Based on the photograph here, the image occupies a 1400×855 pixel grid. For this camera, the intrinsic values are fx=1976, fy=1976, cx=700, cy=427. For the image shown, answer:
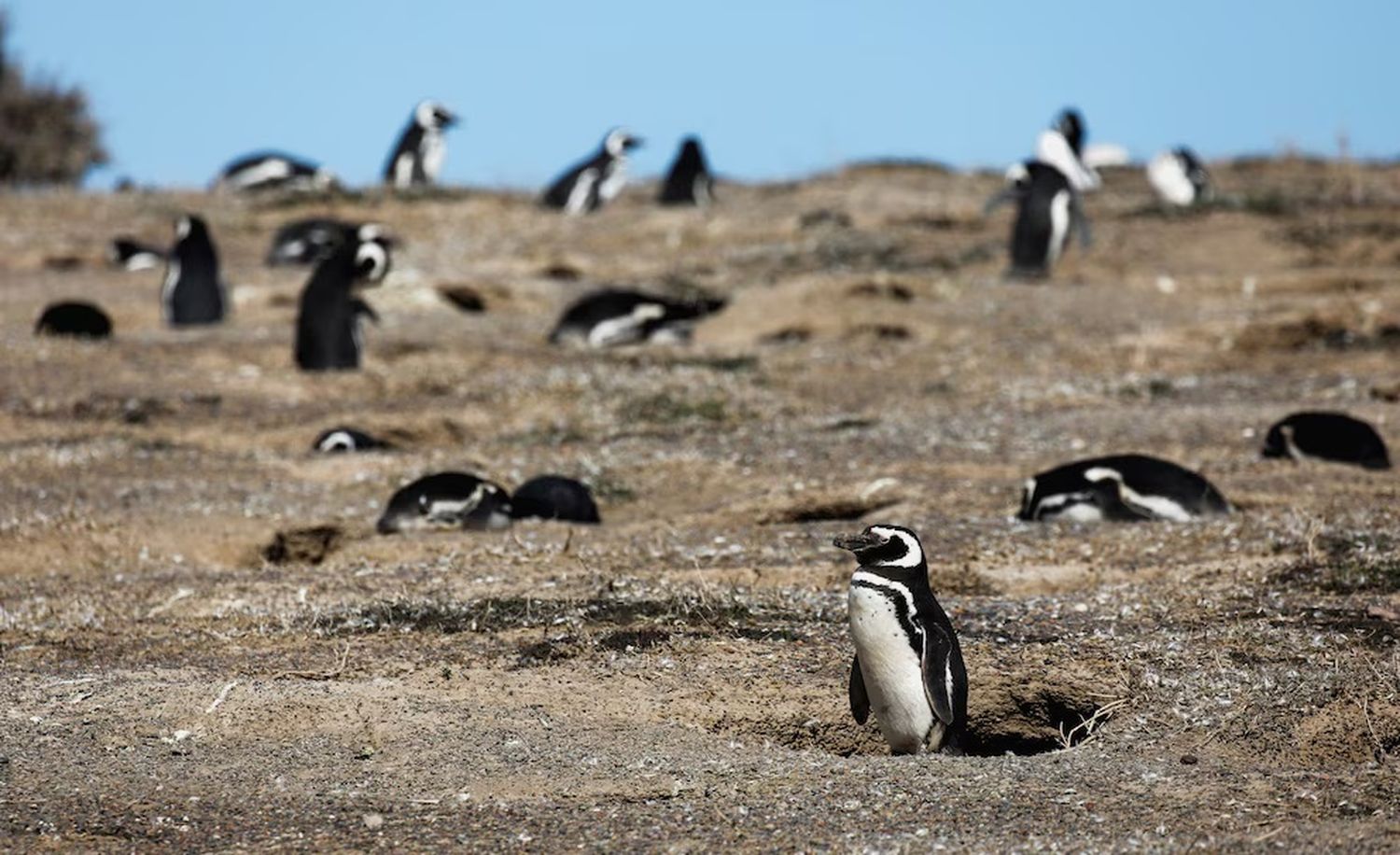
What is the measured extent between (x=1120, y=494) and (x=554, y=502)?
2.30 meters

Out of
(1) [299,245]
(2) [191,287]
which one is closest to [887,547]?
(2) [191,287]

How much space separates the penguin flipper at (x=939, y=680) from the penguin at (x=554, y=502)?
299cm

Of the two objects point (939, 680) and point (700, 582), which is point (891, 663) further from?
point (700, 582)

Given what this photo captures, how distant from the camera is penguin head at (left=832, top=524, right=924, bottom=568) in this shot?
17.9 feet

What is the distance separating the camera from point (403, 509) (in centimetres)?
803

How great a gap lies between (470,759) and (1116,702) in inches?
69.0

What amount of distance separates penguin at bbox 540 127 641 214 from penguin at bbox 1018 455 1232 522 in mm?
14075

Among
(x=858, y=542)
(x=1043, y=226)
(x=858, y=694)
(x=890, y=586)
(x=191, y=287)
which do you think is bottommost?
(x=858, y=694)

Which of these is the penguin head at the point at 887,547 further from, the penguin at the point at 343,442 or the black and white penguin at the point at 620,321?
the black and white penguin at the point at 620,321

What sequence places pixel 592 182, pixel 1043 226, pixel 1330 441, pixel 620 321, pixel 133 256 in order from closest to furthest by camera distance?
pixel 1330 441 < pixel 620 321 < pixel 1043 226 < pixel 133 256 < pixel 592 182

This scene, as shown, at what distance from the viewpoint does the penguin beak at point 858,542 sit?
18.0 ft

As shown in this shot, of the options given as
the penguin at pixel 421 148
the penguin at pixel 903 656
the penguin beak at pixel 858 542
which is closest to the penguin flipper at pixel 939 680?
the penguin at pixel 903 656

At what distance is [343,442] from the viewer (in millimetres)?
9961

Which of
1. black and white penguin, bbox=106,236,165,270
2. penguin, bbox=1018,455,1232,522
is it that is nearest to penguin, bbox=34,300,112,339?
black and white penguin, bbox=106,236,165,270
